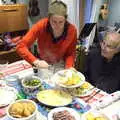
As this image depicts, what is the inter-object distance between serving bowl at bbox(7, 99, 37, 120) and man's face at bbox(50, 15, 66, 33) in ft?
2.81

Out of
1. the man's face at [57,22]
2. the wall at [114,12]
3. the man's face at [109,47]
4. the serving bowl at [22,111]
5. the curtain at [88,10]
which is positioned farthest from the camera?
the wall at [114,12]

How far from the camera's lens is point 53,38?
2.00 meters

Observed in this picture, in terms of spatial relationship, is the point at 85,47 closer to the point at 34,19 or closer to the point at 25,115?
the point at 34,19

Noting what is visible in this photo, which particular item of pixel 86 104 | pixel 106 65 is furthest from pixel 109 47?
pixel 86 104

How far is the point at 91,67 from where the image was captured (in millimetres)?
1792

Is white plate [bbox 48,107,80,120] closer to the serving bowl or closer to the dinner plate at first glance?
the serving bowl

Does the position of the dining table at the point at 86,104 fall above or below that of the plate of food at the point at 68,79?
below

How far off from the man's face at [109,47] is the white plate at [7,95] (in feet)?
2.36

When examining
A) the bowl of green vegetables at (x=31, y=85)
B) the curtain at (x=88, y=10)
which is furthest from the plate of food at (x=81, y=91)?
the curtain at (x=88, y=10)

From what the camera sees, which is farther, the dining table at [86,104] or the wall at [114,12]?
the wall at [114,12]

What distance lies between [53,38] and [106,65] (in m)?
0.56

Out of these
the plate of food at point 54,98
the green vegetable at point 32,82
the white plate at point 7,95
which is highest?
the green vegetable at point 32,82

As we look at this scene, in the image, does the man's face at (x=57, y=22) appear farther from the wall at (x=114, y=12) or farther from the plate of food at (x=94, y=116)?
the wall at (x=114, y=12)

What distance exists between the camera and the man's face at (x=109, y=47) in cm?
158
